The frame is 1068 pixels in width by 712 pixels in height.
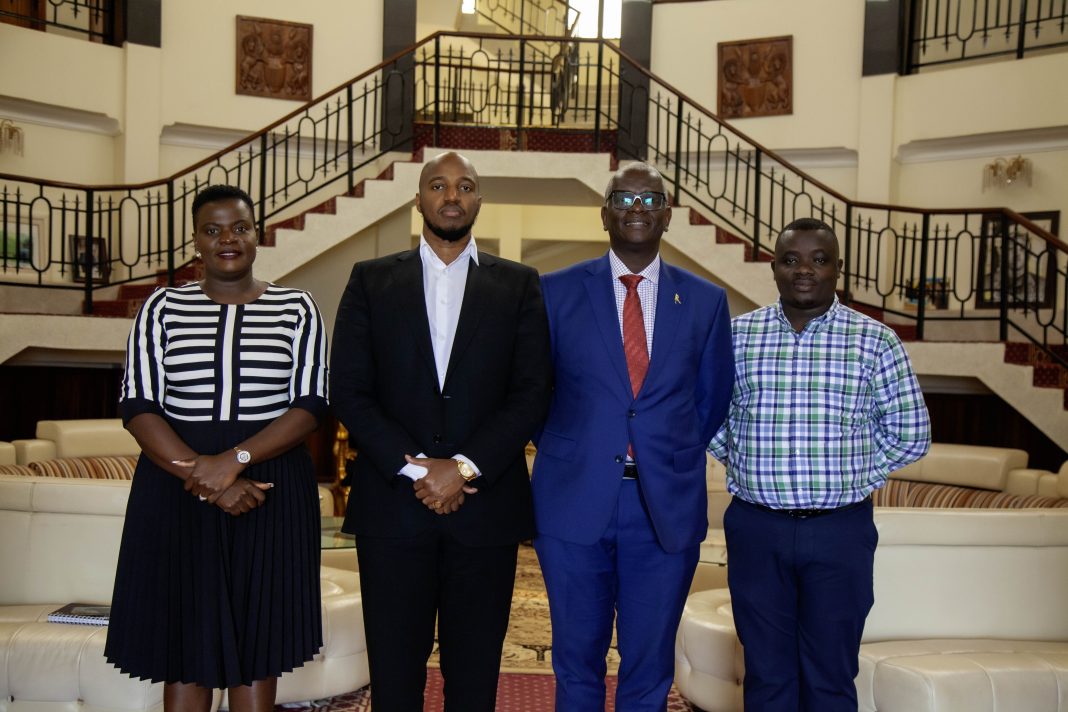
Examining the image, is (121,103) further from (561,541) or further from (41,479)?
(561,541)

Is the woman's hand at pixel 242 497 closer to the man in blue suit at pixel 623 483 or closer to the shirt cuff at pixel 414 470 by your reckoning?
the shirt cuff at pixel 414 470

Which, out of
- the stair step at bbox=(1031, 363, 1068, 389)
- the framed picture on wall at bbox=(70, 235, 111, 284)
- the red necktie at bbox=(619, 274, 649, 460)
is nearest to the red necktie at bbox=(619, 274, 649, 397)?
the red necktie at bbox=(619, 274, 649, 460)

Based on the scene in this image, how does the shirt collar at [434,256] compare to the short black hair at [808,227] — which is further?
the short black hair at [808,227]

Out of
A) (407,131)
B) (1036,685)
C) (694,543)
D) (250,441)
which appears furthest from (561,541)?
(407,131)

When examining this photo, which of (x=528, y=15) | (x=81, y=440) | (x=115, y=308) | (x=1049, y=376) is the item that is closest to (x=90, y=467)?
(x=81, y=440)

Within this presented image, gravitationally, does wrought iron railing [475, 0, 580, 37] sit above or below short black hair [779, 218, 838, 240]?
above

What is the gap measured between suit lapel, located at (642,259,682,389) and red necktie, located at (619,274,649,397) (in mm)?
28

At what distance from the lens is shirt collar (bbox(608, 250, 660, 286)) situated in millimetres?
2717

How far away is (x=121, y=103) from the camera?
948 cm

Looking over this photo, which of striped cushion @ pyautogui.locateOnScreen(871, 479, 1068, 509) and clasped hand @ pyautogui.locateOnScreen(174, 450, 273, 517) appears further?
striped cushion @ pyautogui.locateOnScreen(871, 479, 1068, 509)

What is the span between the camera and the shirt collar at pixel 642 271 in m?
2.72

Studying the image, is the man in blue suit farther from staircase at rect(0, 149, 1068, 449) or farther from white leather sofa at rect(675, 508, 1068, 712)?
staircase at rect(0, 149, 1068, 449)

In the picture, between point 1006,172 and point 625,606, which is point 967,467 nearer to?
point 1006,172

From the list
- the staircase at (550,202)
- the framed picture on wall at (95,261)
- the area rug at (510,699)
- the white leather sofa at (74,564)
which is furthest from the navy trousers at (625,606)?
the framed picture on wall at (95,261)
